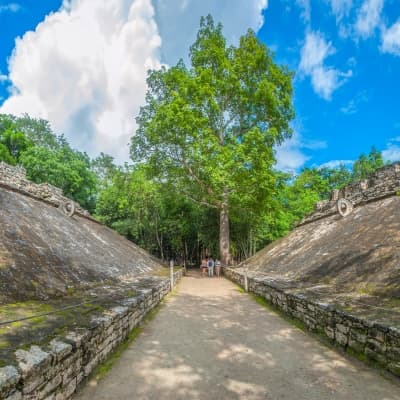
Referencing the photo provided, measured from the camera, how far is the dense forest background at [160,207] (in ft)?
72.1

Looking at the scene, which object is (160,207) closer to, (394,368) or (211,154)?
(211,154)

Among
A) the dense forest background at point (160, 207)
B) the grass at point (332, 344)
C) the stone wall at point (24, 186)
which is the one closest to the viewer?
the grass at point (332, 344)

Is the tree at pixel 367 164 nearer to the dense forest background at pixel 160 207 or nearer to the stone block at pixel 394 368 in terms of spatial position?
the dense forest background at pixel 160 207

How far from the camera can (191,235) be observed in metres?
25.6

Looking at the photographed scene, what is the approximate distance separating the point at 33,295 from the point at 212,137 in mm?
13540

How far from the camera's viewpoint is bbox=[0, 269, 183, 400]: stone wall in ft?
6.67

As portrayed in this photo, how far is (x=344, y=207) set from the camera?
11148mm

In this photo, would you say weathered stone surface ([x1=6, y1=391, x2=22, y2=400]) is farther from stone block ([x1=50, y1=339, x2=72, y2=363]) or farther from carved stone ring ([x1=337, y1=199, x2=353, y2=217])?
carved stone ring ([x1=337, y1=199, x2=353, y2=217])

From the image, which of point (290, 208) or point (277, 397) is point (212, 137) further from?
point (290, 208)

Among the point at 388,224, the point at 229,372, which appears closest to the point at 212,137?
the point at 388,224

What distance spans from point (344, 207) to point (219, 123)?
35.4 ft

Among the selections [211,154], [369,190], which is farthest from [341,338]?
[211,154]

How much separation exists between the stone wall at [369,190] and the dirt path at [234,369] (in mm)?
6649

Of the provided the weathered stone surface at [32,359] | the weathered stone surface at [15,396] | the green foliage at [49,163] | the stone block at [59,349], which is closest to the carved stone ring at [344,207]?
the stone block at [59,349]
